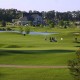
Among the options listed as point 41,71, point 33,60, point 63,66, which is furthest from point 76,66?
point 33,60

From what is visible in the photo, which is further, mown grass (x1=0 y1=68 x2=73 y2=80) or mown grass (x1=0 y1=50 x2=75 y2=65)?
mown grass (x1=0 y1=50 x2=75 y2=65)

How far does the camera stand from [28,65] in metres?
28.9

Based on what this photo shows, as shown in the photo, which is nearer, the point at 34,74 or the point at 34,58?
the point at 34,74

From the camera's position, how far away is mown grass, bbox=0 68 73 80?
23203 millimetres

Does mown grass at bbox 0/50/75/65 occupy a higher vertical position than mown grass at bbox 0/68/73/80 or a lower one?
lower

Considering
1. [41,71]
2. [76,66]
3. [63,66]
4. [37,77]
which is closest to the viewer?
[76,66]

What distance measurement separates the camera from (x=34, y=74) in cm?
2420

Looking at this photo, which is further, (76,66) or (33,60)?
(33,60)

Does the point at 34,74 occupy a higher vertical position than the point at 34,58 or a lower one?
higher

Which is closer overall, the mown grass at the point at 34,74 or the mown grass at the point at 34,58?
the mown grass at the point at 34,74

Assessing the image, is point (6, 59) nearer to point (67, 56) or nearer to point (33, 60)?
point (33, 60)

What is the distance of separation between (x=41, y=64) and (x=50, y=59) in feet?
8.70

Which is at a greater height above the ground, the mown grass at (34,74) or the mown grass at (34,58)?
the mown grass at (34,74)

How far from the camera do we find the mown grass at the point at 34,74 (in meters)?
23.2
